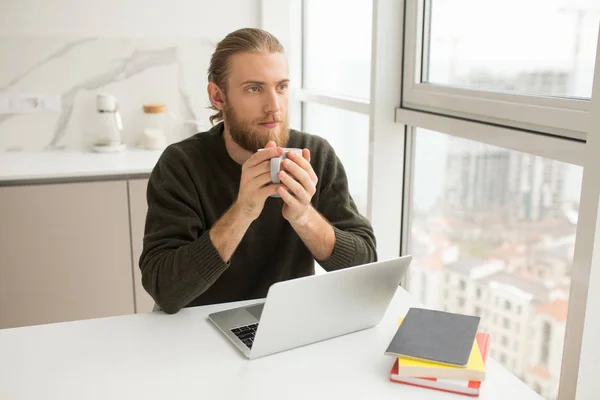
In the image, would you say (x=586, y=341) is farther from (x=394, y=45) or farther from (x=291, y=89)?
(x=291, y=89)

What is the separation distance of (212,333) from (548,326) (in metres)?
0.86

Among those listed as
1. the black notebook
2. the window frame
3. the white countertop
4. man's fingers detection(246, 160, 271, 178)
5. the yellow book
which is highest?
the window frame

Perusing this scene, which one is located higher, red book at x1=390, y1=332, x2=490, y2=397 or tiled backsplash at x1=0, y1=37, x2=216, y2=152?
tiled backsplash at x1=0, y1=37, x2=216, y2=152

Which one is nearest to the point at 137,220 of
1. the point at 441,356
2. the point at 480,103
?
the point at 480,103

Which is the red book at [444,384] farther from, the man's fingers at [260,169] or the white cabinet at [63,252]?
the white cabinet at [63,252]

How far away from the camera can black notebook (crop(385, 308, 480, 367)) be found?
1118 millimetres

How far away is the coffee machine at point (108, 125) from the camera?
2.99 metres

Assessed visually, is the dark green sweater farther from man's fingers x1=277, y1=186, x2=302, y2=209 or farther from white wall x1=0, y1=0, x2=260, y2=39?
white wall x1=0, y1=0, x2=260, y2=39

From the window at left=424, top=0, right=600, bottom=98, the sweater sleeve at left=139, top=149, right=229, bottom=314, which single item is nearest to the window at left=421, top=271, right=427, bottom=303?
the window at left=424, top=0, right=600, bottom=98

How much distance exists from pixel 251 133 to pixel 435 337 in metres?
0.75

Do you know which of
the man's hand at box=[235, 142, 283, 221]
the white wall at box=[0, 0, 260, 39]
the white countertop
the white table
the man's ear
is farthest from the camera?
the white wall at box=[0, 0, 260, 39]

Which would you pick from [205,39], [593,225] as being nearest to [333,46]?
[205,39]

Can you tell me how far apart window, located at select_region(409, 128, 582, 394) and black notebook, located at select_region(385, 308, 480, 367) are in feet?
1.42

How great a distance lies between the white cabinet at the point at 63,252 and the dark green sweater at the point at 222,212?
1.06 meters
